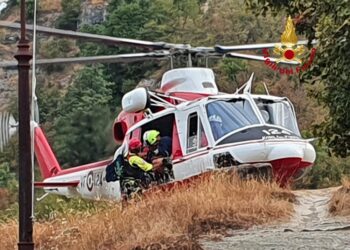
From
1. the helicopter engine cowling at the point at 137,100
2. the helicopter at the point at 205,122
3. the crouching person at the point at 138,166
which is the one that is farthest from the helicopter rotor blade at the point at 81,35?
the crouching person at the point at 138,166

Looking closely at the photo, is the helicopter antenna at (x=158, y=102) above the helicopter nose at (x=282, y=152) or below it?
above

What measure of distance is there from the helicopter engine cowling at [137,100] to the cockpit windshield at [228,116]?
113 cm

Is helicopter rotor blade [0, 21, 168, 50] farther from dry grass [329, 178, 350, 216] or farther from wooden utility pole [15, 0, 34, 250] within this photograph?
wooden utility pole [15, 0, 34, 250]

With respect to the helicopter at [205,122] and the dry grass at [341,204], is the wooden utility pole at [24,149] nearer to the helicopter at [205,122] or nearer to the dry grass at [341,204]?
the helicopter at [205,122]

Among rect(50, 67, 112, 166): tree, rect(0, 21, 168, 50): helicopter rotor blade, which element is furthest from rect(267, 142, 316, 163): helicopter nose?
rect(50, 67, 112, 166): tree

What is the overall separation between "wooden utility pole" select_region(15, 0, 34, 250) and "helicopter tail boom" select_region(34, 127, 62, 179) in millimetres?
10793

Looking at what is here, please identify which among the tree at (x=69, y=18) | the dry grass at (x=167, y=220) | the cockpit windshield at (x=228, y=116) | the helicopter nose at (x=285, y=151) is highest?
the cockpit windshield at (x=228, y=116)

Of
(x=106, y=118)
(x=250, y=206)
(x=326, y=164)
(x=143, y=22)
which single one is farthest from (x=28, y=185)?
(x=143, y=22)

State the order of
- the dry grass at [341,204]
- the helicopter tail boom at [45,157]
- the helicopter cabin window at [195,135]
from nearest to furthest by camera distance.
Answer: the dry grass at [341,204] → the helicopter cabin window at [195,135] → the helicopter tail boom at [45,157]

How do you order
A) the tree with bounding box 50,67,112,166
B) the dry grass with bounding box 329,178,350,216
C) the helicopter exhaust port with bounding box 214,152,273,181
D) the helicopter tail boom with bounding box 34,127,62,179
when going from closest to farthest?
1. the dry grass with bounding box 329,178,350,216
2. the helicopter exhaust port with bounding box 214,152,273,181
3. the tree with bounding box 50,67,112,166
4. the helicopter tail boom with bounding box 34,127,62,179

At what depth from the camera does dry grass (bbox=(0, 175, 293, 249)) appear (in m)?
9.68

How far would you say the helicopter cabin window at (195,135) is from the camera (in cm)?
1434

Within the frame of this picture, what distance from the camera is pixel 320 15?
25.5 ft

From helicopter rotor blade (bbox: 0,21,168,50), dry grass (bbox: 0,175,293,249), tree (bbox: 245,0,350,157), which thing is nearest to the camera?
tree (bbox: 245,0,350,157)
